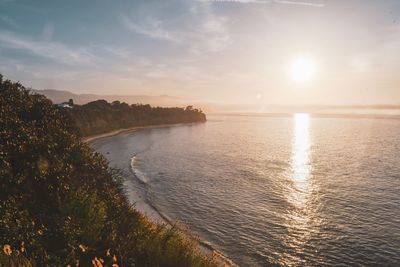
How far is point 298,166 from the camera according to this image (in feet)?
152

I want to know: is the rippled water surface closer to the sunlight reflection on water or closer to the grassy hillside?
the sunlight reflection on water

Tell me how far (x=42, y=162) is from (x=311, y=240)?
1753cm

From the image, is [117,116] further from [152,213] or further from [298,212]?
[298,212]

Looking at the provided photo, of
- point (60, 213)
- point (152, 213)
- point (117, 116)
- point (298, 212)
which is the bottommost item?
point (298, 212)

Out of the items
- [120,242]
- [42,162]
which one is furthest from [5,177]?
[120,242]

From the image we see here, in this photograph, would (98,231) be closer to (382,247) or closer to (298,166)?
(382,247)

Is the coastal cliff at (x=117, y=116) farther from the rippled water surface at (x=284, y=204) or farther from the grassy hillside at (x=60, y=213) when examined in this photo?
the grassy hillside at (x=60, y=213)

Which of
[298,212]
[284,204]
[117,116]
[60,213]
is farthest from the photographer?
[117,116]

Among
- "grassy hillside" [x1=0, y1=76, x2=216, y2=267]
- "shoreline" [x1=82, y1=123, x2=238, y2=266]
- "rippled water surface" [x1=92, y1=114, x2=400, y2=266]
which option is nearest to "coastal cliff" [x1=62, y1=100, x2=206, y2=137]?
"shoreline" [x1=82, y1=123, x2=238, y2=266]

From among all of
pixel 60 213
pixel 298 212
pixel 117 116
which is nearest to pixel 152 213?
pixel 298 212

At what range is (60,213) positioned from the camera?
9250 millimetres

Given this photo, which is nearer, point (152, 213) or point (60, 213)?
point (60, 213)

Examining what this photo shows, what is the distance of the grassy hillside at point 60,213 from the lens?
7312mm

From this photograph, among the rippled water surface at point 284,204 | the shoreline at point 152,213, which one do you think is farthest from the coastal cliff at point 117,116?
the rippled water surface at point 284,204
